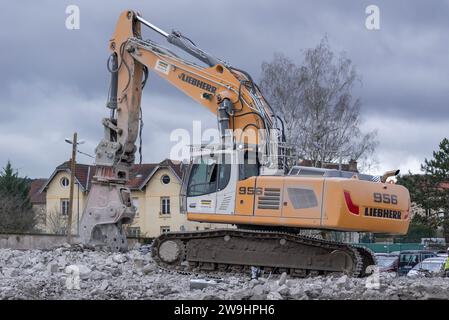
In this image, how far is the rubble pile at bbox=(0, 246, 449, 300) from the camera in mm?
12234

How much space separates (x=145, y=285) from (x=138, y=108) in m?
6.86

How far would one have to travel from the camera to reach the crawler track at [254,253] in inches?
657

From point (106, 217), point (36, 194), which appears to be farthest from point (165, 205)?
point (106, 217)

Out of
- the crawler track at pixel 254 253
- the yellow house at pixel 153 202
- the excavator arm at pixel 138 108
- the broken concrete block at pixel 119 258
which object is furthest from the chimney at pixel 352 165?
the yellow house at pixel 153 202

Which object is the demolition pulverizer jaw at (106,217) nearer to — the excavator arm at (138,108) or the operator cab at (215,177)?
the excavator arm at (138,108)

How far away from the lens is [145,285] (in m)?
13.8

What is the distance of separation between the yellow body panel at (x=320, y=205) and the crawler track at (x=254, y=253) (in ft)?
1.13

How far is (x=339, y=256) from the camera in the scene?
16.7m

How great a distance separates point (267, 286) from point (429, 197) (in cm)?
4783

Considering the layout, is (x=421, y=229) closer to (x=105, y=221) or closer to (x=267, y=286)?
(x=105, y=221)

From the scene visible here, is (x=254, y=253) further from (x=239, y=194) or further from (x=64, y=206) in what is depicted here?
(x=64, y=206)

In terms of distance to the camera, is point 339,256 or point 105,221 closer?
point 339,256
